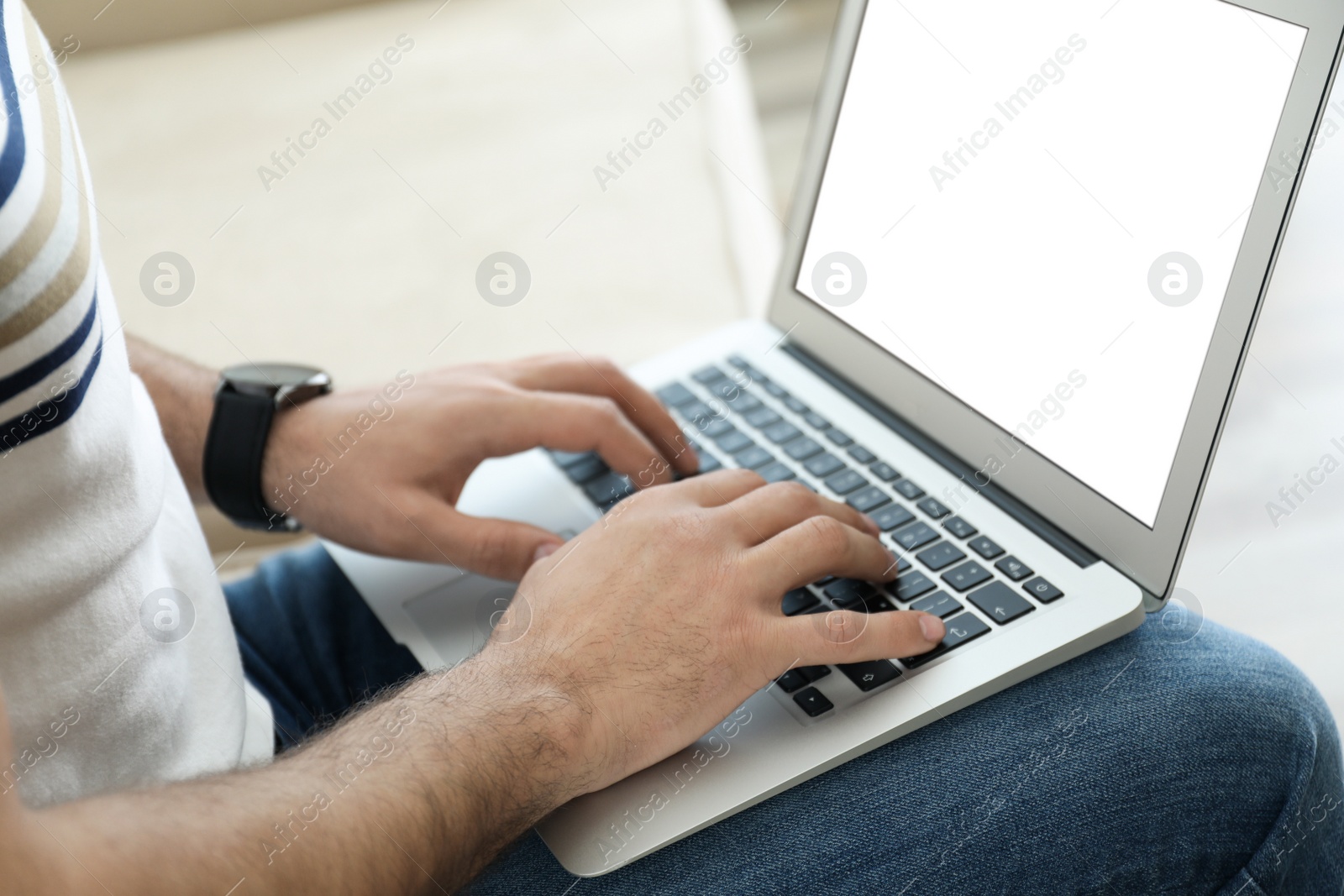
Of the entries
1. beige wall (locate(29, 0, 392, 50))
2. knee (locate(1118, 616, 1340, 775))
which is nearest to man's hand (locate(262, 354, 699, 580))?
knee (locate(1118, 616, 1340, 775))

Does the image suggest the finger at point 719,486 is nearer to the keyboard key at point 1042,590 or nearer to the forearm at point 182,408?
the keyboard key at point 1042,590

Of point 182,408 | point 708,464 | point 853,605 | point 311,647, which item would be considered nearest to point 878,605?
point 853,605

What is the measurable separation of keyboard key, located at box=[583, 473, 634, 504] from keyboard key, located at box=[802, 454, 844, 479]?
0.46 feet

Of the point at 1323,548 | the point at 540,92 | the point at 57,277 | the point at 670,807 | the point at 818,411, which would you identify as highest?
the point at 540,92

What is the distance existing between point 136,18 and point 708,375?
1.42 meters

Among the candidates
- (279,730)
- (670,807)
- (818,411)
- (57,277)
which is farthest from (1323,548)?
(57,277)

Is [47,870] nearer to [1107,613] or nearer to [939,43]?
[1107,613]

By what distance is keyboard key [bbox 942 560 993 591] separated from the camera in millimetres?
681

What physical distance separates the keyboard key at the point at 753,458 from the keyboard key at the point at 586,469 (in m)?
0.11

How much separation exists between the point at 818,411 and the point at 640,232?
2.07ft

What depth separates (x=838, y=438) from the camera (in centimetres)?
84

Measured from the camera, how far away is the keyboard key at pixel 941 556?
700 millimetres

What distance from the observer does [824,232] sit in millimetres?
898

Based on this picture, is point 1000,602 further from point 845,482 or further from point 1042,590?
point 845,482
